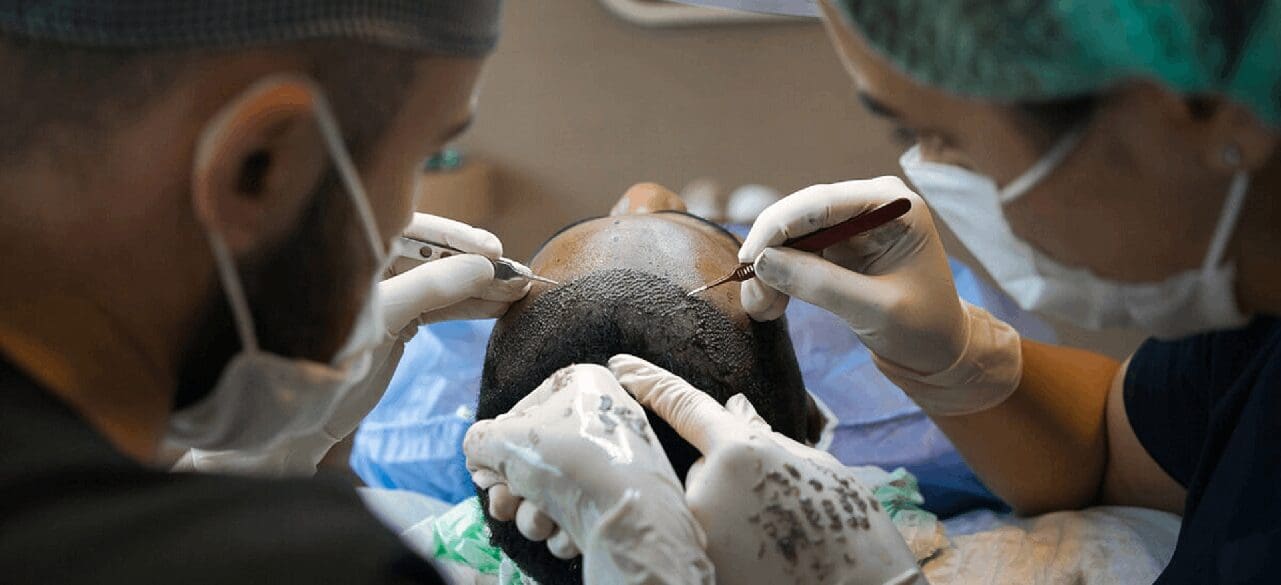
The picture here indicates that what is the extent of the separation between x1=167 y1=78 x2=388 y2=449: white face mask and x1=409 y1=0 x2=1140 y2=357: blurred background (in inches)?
59.8

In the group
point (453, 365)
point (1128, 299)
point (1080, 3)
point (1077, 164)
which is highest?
point (1080, 3)

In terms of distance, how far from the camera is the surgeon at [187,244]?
2.04ft

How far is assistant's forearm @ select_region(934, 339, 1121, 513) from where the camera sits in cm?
145

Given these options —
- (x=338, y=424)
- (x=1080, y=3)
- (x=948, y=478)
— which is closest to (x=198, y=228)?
(x=1080, y=3)

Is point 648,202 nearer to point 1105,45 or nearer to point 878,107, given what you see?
point 878,107

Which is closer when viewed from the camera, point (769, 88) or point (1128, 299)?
point (1128, 299)

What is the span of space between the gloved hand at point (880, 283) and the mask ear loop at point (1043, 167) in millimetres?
413

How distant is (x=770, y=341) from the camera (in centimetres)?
124

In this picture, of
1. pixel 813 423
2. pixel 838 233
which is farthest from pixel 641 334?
pixel 813 423

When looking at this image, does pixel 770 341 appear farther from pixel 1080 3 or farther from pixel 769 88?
pixel 769 88

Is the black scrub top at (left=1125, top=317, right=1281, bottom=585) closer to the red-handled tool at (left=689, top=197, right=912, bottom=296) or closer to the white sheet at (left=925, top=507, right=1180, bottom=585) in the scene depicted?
the white sheet at (left=925, top=507, right=1180, bottom=585)

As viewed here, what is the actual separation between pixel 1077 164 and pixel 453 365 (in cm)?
146

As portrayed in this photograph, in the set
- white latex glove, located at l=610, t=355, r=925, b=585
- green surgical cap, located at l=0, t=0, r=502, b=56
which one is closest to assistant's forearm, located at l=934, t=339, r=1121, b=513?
white latex glove, located at l=610, t=355, r=925, b=585

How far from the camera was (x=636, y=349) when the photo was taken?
46.2 inches
